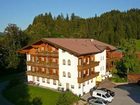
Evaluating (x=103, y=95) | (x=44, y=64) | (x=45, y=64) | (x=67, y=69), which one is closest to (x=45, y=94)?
(x=67, y=69)

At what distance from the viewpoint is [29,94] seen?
54.8m

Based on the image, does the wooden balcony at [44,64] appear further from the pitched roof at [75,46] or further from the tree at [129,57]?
the tree at [129,57]

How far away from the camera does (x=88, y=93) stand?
2183 inches

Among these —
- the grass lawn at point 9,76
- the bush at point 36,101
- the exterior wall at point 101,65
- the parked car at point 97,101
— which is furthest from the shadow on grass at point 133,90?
the grass lawn at point 9,76

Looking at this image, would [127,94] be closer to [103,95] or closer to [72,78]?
[103,95]

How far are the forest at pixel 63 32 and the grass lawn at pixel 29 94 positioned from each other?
82.2 ft

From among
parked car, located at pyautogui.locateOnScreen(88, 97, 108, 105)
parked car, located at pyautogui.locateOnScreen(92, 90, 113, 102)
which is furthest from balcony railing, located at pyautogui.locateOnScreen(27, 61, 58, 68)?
parked car, located at pyautogui.locateOnScreen(88, 97, 108, 105)

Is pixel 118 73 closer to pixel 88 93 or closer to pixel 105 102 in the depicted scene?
pixel 88 93

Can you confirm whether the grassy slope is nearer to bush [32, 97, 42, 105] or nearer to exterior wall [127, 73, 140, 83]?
bush [32, 97, 42, 105]

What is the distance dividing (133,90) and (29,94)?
2094cm

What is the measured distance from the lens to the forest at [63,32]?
280ft

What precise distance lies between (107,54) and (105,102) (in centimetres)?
2463

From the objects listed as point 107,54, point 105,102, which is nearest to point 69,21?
point 107,54

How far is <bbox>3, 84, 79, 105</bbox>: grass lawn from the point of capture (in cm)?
5050
